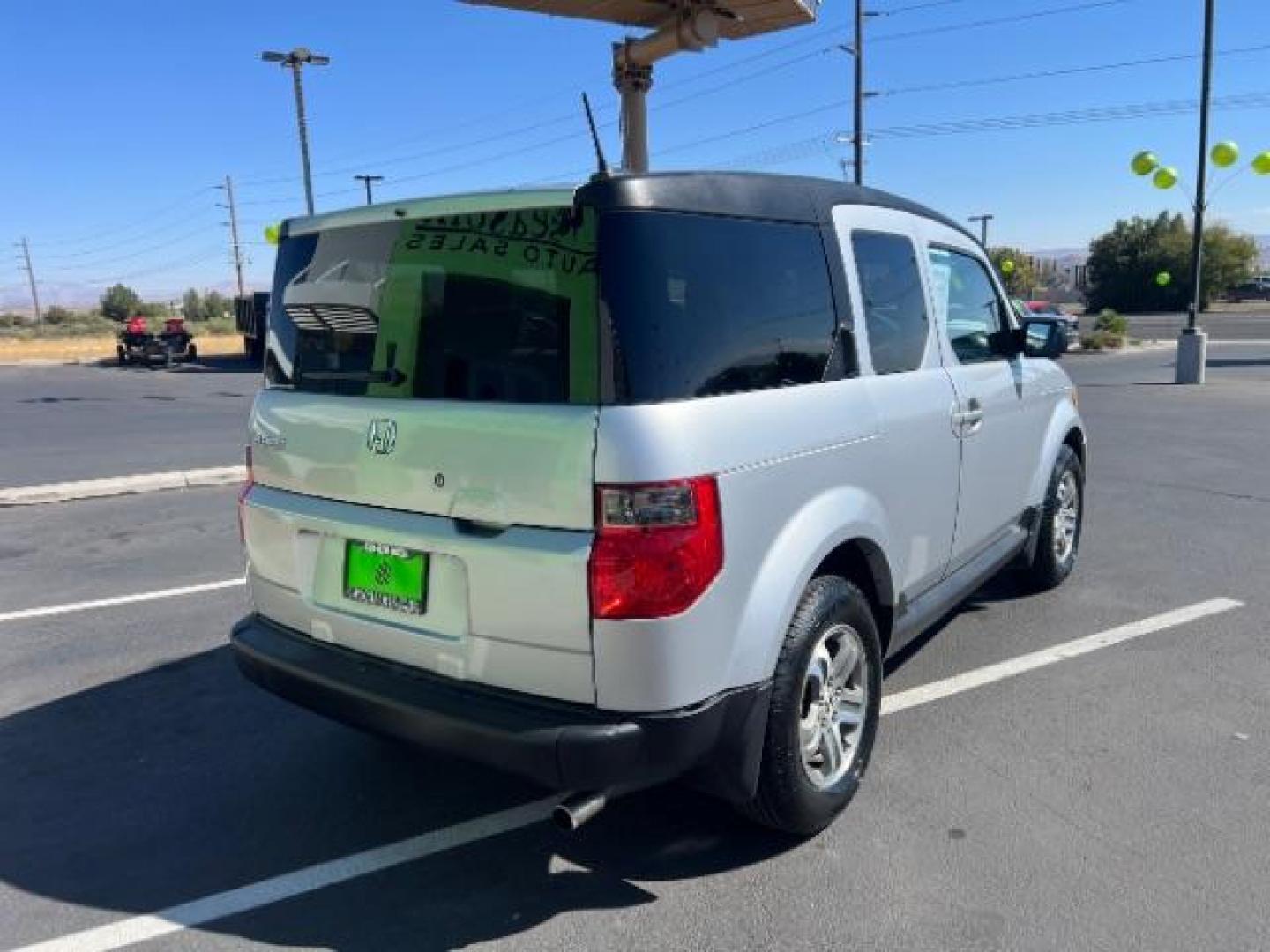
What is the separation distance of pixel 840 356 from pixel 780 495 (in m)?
0.70

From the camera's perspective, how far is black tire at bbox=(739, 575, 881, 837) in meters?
2.84

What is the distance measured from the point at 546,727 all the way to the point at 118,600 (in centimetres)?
425

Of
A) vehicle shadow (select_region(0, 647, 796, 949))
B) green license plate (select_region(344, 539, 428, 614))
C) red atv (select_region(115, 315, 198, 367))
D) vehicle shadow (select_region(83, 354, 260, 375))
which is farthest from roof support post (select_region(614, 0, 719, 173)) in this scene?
red atv (select_region(115, 315, 198, 367))

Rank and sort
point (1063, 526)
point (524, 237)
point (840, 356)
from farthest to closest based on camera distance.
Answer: point (1063, 526) → point (840, 356) → point (524, 237)

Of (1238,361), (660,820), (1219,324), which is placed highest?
(1219,324)

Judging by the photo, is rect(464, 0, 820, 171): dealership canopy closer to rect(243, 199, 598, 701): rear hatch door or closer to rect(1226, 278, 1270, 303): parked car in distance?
rect(243, 199, 598, 701): rear hatch door

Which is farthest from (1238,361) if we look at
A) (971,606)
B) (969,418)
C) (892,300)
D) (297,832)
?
(297,832)

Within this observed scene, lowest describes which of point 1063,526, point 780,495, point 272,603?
point 1063,526

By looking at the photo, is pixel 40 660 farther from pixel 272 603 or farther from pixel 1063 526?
pixel 1063 526

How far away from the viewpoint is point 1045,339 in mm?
5098

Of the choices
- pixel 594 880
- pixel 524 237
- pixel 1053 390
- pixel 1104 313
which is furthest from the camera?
pixel 1104 313

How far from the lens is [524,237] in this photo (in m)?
2.69

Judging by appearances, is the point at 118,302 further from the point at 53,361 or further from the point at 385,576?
the point at 385,576

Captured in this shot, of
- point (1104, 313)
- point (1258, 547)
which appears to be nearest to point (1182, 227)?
point (1104, 313)
